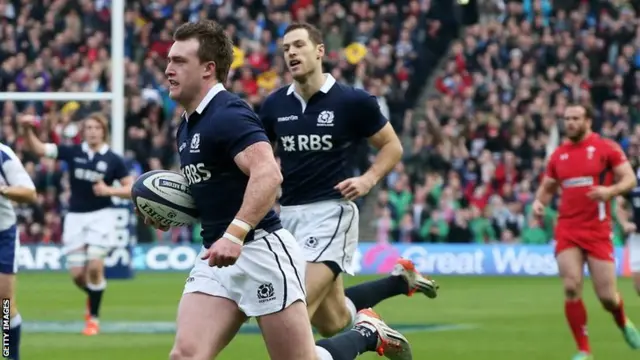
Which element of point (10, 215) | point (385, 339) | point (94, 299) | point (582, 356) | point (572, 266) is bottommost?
point (94, 299)

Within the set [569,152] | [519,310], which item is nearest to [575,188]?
[569,152]

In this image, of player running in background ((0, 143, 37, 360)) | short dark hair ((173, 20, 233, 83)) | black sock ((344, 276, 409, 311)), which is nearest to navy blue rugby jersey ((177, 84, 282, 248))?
short dark hair ((173, 20, 233, 83))

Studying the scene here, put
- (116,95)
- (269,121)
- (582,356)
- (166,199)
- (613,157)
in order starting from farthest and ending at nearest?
(116,95)
(613,157)
(582,356)
(269,121)
(166,199)

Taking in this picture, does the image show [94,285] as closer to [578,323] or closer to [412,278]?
[412,278]

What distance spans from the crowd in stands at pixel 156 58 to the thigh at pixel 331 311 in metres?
16.5

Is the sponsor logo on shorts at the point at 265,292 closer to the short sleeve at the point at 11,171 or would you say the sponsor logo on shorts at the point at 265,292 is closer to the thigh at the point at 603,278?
the short sleeve at the point at 11,171

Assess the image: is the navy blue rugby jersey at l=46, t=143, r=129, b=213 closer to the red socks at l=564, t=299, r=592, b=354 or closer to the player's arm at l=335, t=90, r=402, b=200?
the red socks at l=564, t=299, r=592, b=354

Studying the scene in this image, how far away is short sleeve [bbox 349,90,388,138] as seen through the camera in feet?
31.0

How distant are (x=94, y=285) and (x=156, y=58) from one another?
1477cm

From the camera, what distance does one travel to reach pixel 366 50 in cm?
2905

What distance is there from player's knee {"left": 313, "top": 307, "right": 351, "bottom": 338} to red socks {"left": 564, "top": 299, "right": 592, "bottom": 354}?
303 centimetres

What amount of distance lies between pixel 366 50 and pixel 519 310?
41.2ft

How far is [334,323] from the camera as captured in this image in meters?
9.38

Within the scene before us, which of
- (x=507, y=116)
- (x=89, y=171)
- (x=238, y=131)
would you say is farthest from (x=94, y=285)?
(x=507, y=116)
